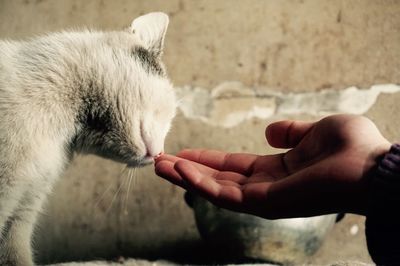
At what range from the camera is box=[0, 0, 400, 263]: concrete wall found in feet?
6.84

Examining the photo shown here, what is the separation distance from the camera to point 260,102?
2.11m

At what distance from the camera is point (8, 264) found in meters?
1.30

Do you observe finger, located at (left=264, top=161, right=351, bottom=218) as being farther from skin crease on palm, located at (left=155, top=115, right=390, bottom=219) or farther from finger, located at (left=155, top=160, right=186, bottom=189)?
finger, located at (left=155, top=160, right=186, bottom=189)

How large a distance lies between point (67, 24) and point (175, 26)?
0.44m

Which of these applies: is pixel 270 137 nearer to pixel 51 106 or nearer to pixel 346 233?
pixel 51 106

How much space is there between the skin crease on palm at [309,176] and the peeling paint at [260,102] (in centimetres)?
91

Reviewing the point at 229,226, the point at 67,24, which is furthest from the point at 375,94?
the point at 67,24

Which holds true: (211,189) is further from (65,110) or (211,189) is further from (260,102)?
(260,102)

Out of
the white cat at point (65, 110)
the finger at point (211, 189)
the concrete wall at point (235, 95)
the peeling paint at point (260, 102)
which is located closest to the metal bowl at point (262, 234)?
the concrete wall at point (235, 95)

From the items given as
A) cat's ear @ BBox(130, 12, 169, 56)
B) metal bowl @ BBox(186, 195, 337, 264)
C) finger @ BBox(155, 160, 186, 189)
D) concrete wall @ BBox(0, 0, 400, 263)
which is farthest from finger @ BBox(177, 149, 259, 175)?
concrete wall @ BBox(0, 0, 400, 263)

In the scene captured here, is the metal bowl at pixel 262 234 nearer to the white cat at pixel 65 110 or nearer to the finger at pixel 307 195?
the white cat at pixel 65 110

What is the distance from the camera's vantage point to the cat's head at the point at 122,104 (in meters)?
1.20

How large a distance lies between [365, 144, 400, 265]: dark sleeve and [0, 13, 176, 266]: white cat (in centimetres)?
56

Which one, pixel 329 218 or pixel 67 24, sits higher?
pixel 67 24
